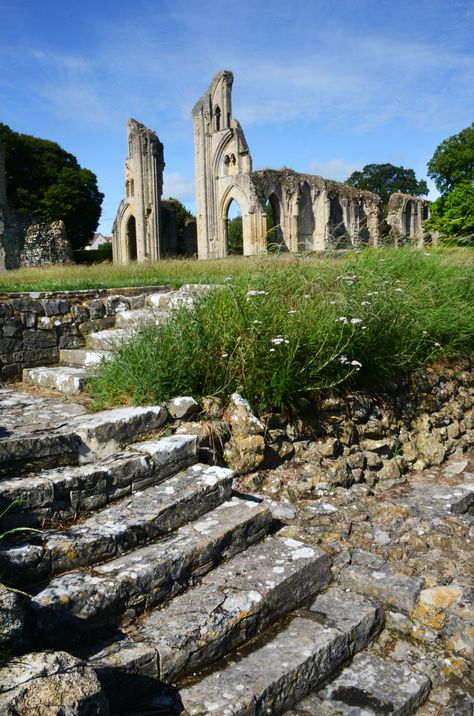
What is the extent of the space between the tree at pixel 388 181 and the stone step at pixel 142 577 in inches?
2724

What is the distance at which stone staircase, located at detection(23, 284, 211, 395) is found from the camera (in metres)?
4.91

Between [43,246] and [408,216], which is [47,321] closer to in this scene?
[43,246]

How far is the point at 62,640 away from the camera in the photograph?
7.54 ft

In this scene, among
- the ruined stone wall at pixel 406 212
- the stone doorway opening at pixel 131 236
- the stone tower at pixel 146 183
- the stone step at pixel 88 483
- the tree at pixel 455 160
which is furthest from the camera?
the tree at pixel 455 160

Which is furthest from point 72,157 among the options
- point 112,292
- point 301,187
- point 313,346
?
point 313,346

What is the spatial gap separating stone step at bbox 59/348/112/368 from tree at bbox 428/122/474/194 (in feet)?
127

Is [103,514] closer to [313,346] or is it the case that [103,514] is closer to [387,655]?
[387,655]

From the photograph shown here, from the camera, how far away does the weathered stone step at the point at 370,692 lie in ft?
7.76

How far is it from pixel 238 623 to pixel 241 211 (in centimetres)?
2561

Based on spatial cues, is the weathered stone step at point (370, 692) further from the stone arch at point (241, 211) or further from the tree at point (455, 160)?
the tree at point (455, 160)

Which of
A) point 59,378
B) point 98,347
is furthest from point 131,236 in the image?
point 59,378

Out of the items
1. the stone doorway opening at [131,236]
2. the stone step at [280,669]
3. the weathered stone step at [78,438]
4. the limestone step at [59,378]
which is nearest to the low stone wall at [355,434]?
the weathered stone step at [78,438]

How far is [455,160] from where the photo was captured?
39.2 metres

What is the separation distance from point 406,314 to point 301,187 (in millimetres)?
27082
